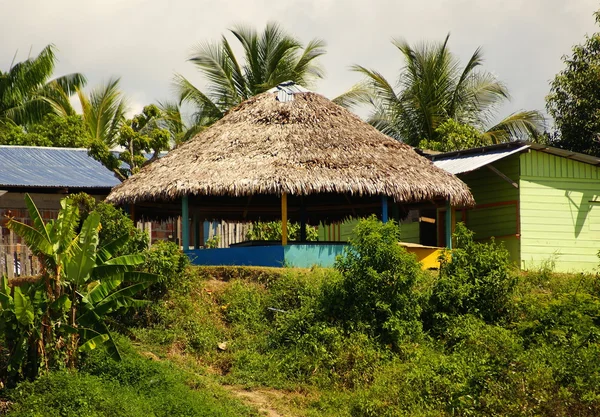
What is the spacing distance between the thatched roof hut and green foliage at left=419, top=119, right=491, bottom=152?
18.0 ft

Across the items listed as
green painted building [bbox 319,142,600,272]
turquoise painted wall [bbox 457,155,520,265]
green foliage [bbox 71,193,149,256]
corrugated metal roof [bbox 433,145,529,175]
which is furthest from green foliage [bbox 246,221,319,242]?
green foliage [bbox 71,193,149,256]

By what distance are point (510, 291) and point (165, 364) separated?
6.07 metres

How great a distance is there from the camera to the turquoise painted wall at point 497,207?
22844mm

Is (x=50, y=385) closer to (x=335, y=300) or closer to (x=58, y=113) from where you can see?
(x=335, y=300)

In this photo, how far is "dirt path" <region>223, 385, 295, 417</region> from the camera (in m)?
15.0

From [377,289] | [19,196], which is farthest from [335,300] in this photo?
[19,196]

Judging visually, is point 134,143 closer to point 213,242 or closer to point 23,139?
point 213,242

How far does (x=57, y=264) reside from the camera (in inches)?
592

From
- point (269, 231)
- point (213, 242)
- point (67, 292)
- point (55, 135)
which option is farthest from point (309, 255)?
point (55, 135)

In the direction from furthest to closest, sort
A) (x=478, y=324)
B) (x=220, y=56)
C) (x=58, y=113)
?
1. (x=58, y=113)
2. (x=220, y=56)
3. (x=478, y=324)

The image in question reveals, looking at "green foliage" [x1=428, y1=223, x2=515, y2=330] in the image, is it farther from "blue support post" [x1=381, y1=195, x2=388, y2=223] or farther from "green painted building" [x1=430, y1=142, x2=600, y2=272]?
"green painted building" [x1=430, y1=142, x2=600, y2=272]

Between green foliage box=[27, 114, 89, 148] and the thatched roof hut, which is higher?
green foliage box=[27, 114, 89, 148]

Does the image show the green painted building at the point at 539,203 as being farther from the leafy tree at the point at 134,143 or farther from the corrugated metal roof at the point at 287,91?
the leafy tree at the point at 134,143

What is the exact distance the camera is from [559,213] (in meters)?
23.1
